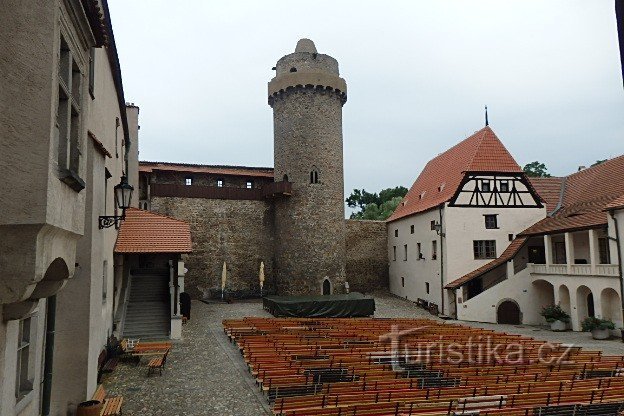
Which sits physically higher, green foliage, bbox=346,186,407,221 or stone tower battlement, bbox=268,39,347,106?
stone tower battlement, bbox=268,39,347,106

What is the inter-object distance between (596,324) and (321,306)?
12.3m

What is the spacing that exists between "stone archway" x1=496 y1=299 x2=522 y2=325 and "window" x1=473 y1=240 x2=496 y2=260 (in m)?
2.95

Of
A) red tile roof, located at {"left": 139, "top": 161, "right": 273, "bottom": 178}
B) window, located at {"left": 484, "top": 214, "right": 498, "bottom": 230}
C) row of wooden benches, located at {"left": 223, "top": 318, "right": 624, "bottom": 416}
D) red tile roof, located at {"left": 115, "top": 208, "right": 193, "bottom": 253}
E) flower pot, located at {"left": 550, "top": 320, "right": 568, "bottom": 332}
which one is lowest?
flower pot, located at {"left": 550, "top": 320, "right": 568, "bottom": 332}

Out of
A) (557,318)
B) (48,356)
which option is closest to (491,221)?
(557,318)

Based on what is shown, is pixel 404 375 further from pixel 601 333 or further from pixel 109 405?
pixel 601 333

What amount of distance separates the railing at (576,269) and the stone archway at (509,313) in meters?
2.10

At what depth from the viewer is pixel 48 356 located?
6.84 metres

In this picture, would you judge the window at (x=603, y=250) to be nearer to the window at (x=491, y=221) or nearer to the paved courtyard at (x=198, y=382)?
the paved courtyard at (x=198, y=382)

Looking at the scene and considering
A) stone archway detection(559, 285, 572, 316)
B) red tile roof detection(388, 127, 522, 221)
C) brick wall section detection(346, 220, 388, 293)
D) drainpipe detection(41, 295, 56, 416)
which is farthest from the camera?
brick wall section detection(346, 220, 388, 293)

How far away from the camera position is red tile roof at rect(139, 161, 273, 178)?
29.9 meters

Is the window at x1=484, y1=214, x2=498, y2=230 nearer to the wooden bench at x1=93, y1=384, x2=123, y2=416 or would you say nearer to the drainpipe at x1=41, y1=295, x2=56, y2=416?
the wooden bench at x1=93, y1=384, x2=123, y2=416

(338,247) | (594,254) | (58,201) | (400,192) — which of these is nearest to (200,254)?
(338,247)

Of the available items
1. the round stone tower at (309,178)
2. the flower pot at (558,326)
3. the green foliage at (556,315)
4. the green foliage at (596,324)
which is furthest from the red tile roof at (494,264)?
the round stone tower at (309,178)

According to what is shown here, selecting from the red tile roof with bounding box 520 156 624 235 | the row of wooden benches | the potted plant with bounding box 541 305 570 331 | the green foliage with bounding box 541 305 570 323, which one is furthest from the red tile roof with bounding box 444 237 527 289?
the row of wooden benches
